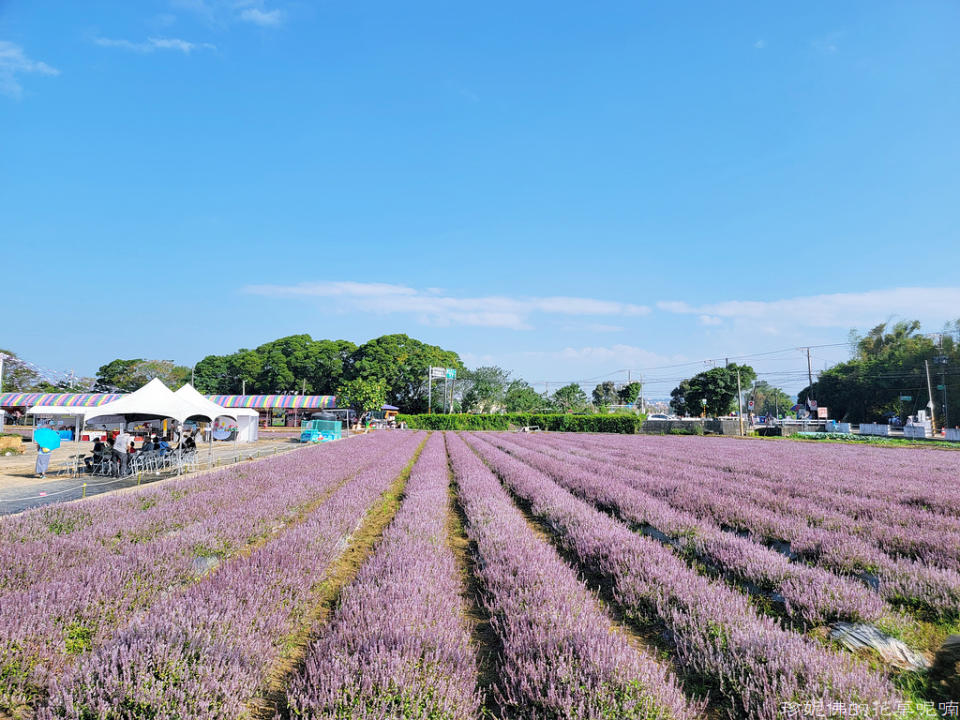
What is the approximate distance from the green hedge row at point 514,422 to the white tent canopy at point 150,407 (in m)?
39.4

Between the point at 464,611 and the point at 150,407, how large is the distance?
1365cm

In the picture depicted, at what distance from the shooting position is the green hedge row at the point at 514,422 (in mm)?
50000

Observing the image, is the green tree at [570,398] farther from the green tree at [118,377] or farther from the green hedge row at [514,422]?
the green tree at [118,377]

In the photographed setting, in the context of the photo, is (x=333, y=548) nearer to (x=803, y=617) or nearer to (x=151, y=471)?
(x=803, y=617)

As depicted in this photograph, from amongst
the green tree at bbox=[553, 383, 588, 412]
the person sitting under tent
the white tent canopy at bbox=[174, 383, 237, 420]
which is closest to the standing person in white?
the person sitting under tent

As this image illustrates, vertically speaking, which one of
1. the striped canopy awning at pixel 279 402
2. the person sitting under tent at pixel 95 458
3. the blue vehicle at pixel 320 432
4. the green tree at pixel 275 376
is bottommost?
the blue vehicle at pixel 320 432

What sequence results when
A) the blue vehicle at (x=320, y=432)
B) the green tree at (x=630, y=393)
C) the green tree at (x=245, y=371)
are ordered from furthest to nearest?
the green tree at (x=630, y=393) < the green tree at (x=245, y=371) < the blue vehicle at (x=320, y=432)

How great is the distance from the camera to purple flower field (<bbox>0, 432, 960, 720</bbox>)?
2354mm

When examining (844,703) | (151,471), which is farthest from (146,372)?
(844,703)

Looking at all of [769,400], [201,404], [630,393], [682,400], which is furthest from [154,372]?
[769,400]

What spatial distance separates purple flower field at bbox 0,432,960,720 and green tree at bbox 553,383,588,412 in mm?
72593

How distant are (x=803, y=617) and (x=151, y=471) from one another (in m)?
16.0

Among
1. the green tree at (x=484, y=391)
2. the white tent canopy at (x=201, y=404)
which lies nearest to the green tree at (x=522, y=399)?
the green tree at (x=484, y=391)

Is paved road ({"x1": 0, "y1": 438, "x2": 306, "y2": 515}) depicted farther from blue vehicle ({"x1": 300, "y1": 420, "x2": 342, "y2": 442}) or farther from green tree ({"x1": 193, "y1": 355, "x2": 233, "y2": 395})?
green tree ({"x1": 193, "y1": 355, "x2": 233, "y2": 395})
